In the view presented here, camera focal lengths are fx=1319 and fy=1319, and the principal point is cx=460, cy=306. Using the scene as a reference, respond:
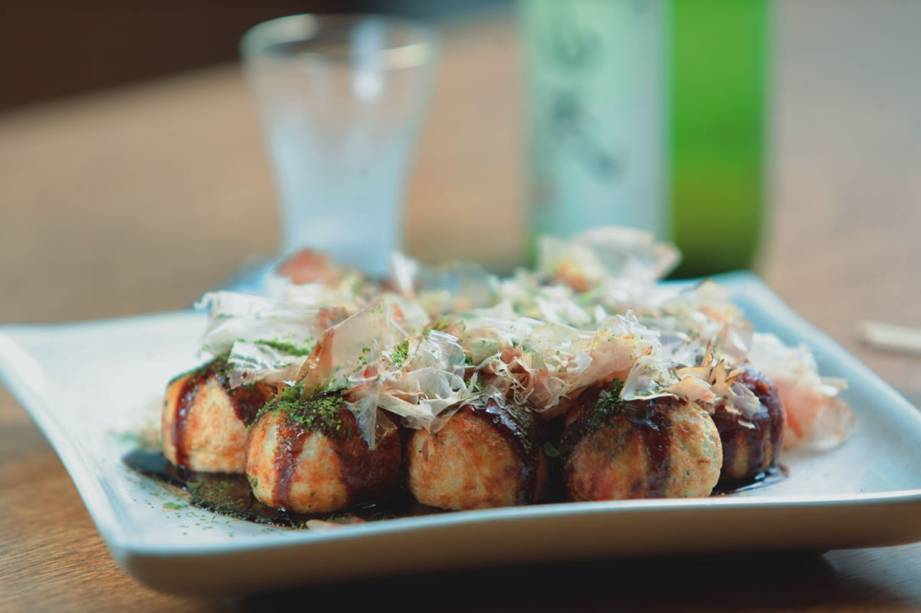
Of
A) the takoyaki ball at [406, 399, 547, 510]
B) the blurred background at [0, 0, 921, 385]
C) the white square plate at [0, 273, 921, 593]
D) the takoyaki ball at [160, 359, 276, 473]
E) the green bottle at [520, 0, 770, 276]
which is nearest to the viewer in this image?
the white square plate at [0, 273, 921, 593]

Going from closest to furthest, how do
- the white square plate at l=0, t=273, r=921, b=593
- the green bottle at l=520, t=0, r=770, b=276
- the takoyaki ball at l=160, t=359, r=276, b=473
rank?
the white square plate at l=0, t=273, r=921, b=593 → the takoyaki ball at l=160, t=359, r=276, b=473 → the green bottle at l=520, t=0, r=770, b=276

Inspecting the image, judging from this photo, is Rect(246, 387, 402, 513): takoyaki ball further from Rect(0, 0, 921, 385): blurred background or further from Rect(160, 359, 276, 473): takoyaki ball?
Rect(0, 0, 921, 385): blurred background

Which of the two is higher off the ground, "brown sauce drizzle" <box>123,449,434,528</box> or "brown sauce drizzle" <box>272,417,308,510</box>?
"brown sauce drizzle" <box>272,417,308,510</box>

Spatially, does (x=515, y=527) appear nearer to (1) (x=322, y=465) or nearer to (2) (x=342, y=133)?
(1) (x=322, y=465)

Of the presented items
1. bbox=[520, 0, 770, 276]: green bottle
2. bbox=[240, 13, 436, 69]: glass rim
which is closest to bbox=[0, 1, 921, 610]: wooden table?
bbox=[520, 0, 770, 276]: green bottle

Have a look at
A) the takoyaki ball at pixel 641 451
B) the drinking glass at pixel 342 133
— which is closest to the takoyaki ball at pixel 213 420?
the takoyaki ball at pixel 641 451

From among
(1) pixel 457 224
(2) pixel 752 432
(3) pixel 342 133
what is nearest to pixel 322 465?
A: (2) pixel 752 432

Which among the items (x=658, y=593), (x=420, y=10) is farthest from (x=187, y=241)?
(x=420, y=10)
